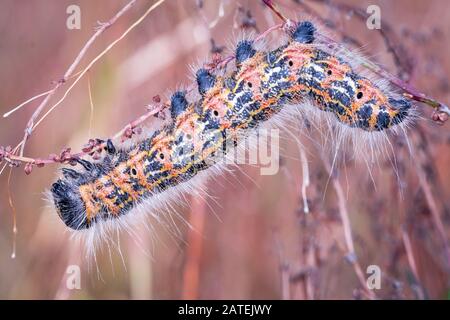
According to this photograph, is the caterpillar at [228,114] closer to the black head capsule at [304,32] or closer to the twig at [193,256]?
the black head capsule at [304,32]

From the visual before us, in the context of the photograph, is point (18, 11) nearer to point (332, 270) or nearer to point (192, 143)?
point (192, 143)

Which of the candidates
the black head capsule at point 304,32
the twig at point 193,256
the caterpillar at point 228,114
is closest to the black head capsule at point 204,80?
the caterpillar at point 228,114

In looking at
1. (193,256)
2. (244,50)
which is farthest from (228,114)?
(193,256)

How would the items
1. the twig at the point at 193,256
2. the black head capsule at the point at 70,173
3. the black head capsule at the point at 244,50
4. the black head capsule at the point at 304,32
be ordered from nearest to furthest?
the black head capsule at the point at 304,32
the black head capsule at the point at 244,50
the black head capsule at the point at 70,173
the twig at the point at 193,256

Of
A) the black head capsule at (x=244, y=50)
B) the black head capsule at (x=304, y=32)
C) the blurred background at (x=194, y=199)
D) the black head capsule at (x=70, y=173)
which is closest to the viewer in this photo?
the black head capsule at (x=304, y=32)

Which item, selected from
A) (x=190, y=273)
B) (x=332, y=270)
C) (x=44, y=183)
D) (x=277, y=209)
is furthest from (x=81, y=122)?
(x=332, y=270)

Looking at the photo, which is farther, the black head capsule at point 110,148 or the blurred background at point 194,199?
the blurred background at point 194,199

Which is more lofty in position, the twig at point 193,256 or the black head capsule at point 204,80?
the black head capsule at point 204,80

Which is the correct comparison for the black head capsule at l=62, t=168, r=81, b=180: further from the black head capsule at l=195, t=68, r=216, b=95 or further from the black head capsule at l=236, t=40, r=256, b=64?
the black head capsule at l=236, t=40, r=256, b=64
